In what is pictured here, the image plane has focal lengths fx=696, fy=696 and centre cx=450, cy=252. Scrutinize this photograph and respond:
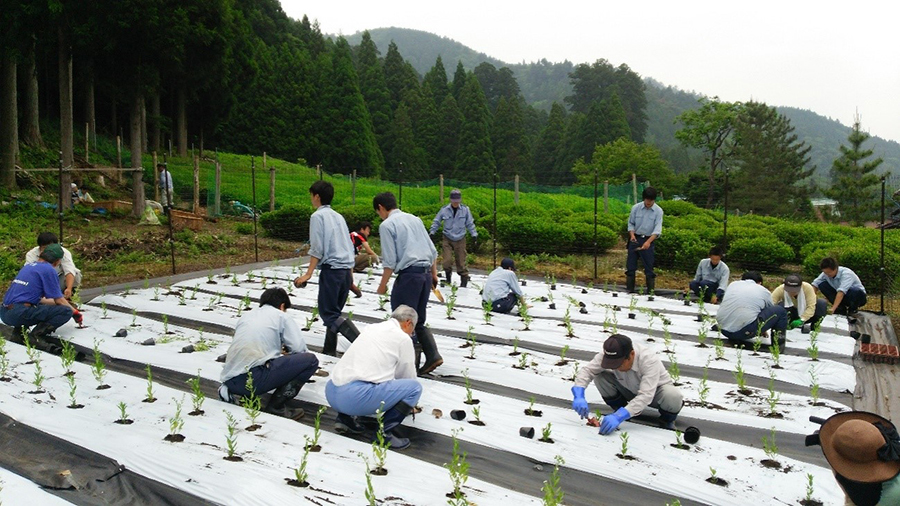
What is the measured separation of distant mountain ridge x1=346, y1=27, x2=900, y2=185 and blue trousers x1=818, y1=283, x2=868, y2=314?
64415 millimetres

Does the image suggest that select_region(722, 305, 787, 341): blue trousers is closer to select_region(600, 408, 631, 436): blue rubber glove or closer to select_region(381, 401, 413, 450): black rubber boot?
select_region(600, 408, 631, 436): blue rubber glove

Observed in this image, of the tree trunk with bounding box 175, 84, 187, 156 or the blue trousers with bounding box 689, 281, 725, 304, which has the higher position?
the tree trunk with bounding box 175, 84, 187, 156

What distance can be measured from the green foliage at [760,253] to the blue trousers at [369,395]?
9.24m

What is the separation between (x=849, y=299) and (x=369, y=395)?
21.0ft

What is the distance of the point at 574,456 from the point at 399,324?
1.32 meters

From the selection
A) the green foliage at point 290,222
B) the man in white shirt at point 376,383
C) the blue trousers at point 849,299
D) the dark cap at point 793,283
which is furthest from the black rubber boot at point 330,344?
the green foliage at point 290,222

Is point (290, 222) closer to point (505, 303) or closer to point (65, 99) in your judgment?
point (65, 99)

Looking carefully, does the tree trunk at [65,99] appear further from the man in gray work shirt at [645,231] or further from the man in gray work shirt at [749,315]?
the man in gray work shirt at [749,315]

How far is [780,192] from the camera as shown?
139ft

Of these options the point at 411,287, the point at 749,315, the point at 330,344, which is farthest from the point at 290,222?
the point at 749,315

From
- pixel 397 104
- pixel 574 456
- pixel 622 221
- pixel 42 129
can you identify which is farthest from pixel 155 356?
pixel 397 104

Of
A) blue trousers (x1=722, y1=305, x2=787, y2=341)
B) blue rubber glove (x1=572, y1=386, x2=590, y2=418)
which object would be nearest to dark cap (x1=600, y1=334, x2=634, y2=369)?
blue rubber glove (x1=572, y1=386, x2=590, y2=418)

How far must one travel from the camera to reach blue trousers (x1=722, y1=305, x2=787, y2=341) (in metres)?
6.42

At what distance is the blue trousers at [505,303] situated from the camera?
309 inches
